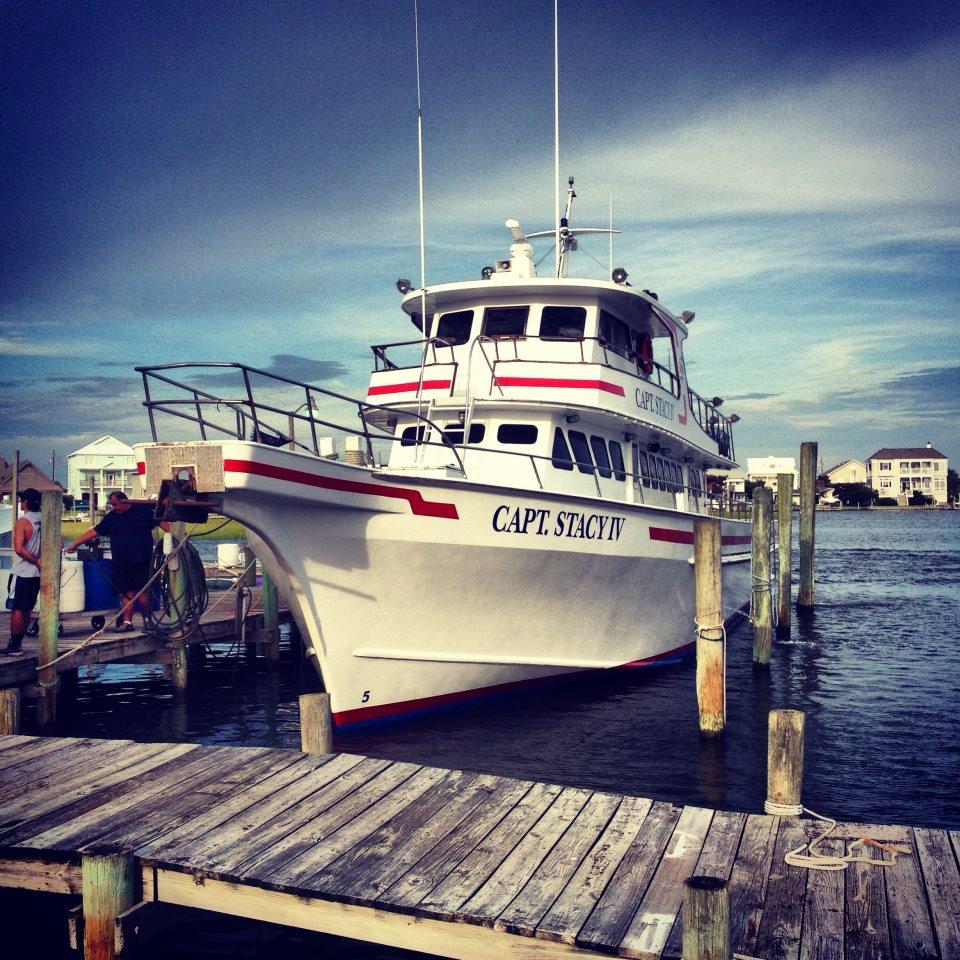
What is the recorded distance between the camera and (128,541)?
12602 mm

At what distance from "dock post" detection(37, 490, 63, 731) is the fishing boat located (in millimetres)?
2444

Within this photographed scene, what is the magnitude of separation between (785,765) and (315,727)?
3725 millimetres

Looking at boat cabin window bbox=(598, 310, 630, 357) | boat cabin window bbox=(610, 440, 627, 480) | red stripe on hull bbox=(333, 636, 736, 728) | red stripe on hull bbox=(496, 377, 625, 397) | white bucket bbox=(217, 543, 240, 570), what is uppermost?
boat cabin window bbox=(598, 310, 630, 357)

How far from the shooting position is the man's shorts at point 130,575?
1278 cm

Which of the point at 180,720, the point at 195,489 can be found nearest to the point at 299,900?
the point at 195,489

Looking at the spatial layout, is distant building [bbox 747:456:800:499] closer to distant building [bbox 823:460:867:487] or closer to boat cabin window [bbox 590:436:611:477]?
distant building [bbox 823:460:867:487]

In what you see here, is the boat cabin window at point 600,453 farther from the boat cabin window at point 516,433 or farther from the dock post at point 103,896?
the dock post at point 103,896

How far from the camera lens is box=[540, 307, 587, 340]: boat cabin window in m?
13.2

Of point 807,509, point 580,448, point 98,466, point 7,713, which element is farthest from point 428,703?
point 98,466

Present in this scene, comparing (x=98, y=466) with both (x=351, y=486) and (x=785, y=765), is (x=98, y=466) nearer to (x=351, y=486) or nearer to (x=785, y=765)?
(x=351, y=486)

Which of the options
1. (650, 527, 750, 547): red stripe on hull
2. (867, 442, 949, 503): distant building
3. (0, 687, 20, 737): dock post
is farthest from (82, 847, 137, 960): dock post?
(867, 442, 949, 503): distant building

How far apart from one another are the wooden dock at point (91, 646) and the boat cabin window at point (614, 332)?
6.48 meters

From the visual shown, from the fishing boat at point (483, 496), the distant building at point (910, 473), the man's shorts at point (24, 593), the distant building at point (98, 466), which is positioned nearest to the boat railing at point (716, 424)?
the fishing boat at point (483, 496)

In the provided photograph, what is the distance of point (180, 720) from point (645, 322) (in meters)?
9.27
